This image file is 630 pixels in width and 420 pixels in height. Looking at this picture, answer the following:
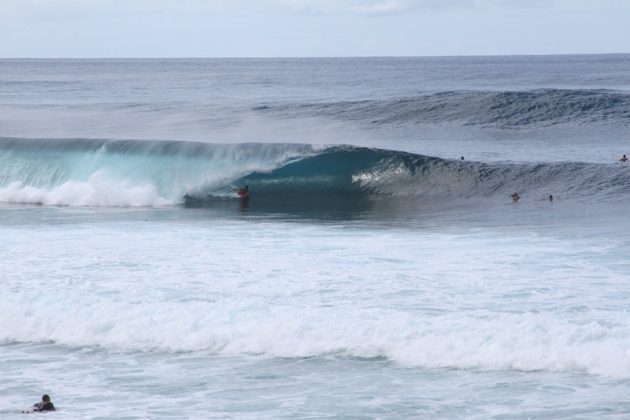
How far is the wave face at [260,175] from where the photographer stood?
2517cm

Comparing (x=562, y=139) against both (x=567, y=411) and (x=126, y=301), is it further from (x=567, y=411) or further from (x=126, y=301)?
(x=567, y=411)

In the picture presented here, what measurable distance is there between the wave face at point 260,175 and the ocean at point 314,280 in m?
0.07

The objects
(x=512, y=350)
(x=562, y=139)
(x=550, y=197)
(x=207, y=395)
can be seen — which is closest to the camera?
(x=207, y=395)

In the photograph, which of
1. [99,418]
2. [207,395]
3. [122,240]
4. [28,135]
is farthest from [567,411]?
[28,135]

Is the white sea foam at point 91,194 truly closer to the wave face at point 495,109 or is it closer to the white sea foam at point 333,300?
the white sea foam at point 333,300

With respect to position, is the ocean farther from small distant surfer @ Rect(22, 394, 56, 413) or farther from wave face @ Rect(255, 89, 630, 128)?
wave face @ Rect(255, 89, 630, 128)

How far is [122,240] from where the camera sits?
18.5 metres

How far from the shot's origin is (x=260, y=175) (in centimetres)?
2688

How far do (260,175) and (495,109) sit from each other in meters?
15.1

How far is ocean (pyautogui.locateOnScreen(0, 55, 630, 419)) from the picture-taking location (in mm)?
10984

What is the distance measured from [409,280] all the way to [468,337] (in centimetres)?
275

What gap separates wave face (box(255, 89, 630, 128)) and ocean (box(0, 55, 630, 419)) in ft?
18.3

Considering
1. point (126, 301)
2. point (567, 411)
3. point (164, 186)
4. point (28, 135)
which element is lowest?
point (567, 411)

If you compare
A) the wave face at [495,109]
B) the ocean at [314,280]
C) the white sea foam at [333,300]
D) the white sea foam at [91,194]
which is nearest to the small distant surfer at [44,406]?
the ocean at [314,280]
